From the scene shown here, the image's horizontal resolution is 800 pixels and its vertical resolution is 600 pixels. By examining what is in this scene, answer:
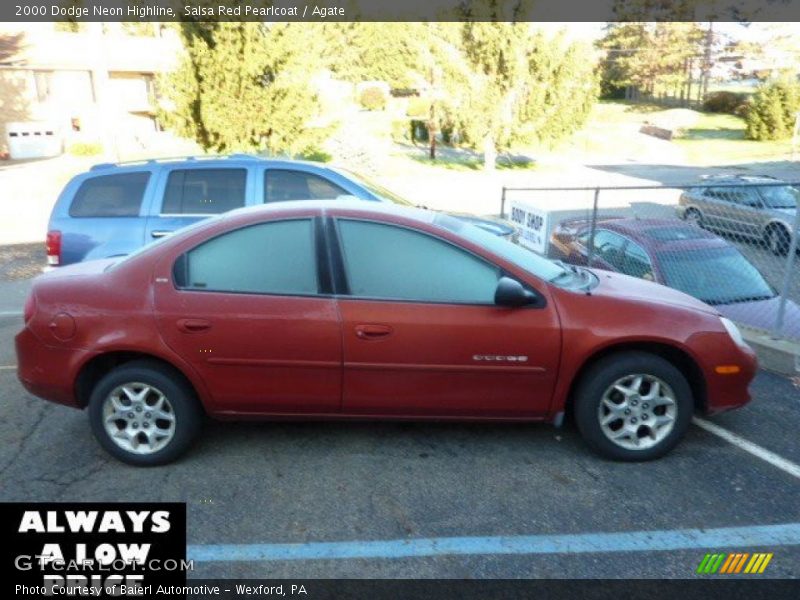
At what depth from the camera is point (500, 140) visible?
26.8m

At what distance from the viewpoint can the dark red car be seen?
20.7 ft

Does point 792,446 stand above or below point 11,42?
below

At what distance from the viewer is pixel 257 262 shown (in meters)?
3.90

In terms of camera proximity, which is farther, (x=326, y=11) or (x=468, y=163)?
(x=468, y=163)

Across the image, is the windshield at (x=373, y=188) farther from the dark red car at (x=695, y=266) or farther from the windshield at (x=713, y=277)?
the windshield at (x=713, y=277)

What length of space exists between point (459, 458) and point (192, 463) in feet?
5.25

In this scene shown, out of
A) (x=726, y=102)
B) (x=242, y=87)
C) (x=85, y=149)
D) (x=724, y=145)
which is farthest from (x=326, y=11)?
(x=726, y=102)

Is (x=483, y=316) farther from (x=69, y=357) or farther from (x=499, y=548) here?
(x=69, y=357)

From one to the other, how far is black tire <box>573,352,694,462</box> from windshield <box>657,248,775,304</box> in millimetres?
2905

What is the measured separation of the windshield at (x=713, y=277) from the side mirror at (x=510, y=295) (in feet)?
11.0

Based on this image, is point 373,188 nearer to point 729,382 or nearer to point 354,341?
point 354,341

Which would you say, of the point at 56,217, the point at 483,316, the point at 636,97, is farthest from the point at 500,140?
the point at 636,97

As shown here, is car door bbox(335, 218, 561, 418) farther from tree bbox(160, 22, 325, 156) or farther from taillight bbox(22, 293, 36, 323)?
tree bbox(160, 22, 325, 156)

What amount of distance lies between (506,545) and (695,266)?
14.9 ft
